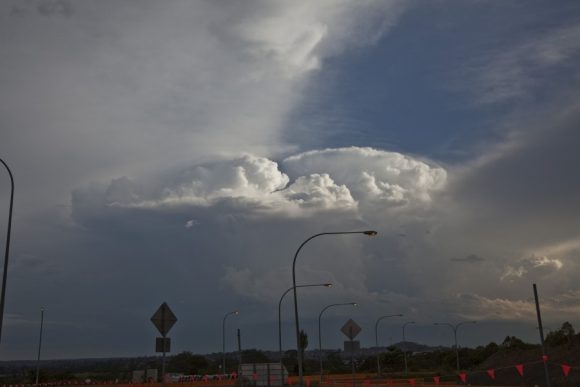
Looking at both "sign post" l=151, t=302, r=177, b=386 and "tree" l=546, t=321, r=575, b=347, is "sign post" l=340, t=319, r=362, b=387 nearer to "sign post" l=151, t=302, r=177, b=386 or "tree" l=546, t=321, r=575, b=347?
"sign post" l=151, t=302, r=177, b=386

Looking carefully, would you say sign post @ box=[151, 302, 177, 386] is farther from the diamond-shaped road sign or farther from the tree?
the tree

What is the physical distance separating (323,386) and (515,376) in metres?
27.7

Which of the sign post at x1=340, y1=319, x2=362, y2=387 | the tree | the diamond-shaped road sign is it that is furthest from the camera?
the tree

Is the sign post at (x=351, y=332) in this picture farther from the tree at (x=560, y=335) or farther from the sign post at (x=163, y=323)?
the tree at (x=560, y=335)

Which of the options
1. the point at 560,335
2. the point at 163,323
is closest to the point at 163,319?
the point at 163,323

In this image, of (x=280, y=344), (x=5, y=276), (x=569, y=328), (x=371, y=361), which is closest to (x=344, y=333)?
(x=5, y=276)

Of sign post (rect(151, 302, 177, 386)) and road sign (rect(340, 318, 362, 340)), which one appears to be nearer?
sign post (rect(151, 302, 177, 386))

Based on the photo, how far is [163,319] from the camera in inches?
752

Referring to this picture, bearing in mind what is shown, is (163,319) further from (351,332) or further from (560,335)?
(560,335)

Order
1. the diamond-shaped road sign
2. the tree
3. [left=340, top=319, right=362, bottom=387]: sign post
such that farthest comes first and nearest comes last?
1. the tree
2. [left=340, top=319, right=362, bottom=387]: sign post
3. the diamond-shaped road sign

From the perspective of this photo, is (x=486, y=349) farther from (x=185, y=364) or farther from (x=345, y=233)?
(x=345, y=233)

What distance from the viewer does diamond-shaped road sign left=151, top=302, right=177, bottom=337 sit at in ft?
62.3

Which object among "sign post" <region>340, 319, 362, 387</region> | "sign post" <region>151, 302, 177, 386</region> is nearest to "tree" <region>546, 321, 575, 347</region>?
"sign post" <region>340, 319, 362, 387</region>

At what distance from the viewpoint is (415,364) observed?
506 ft
